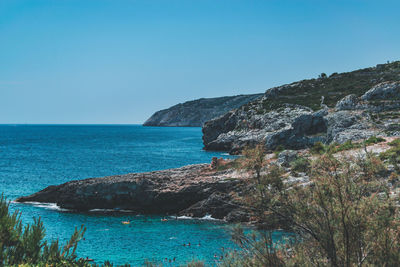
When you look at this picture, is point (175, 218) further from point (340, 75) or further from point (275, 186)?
point (340, 75)

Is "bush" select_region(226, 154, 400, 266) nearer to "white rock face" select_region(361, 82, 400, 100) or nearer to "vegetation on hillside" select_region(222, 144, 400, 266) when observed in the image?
"vegetation on hillside" select_region(222, 144, 400, 266)

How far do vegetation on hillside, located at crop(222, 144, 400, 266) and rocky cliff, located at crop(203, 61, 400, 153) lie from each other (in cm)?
2541

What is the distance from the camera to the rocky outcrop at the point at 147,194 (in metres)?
29.7

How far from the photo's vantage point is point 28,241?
9172mm

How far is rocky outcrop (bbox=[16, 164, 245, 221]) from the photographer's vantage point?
97.3ft

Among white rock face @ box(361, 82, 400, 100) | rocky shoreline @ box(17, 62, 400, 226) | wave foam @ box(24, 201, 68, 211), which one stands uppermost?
white rock face @ box(361, 82, 400, 100)

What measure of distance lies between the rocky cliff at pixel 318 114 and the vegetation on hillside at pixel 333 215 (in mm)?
25412

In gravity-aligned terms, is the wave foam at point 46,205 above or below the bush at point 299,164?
below

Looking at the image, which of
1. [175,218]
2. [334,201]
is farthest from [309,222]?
[175,218]

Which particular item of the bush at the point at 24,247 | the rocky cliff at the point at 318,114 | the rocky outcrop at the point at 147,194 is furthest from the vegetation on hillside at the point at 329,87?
the bush at the point at 24,247

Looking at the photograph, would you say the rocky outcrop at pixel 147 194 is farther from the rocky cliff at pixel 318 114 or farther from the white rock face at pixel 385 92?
the white rock face at pixel 385 92

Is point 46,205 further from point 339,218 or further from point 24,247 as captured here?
point 339,218

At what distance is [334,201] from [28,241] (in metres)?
8.08

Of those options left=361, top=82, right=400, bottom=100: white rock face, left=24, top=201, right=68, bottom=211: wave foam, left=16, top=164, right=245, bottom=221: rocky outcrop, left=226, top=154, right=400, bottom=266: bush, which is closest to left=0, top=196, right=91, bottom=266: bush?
left=226, top=154, right=400, bottom=266: bush
